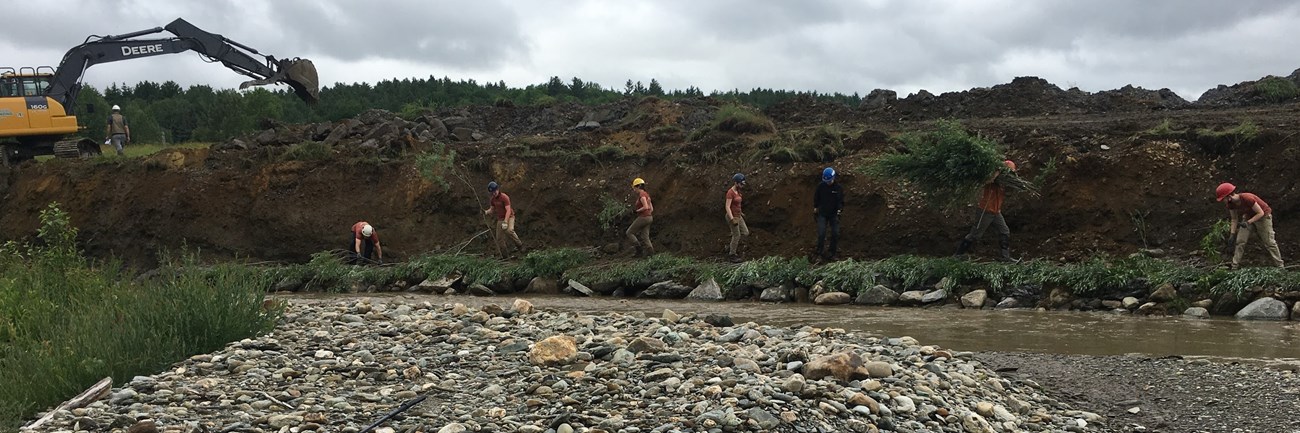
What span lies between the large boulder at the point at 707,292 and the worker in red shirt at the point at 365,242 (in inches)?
288

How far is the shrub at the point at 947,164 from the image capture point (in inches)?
658

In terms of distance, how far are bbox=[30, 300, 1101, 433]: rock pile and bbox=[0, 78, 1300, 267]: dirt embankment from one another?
32.1ft

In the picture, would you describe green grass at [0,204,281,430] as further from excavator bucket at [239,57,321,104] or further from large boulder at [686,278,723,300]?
excavator bucket at [239,57,321,104]

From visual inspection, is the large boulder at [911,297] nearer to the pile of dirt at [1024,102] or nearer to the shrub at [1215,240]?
the shrub at [1215,240]

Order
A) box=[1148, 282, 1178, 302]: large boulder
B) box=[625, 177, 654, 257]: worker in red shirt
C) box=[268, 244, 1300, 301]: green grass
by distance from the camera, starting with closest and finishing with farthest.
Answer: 1. box=[1148, 282, 1178, 302]: large boulder
2. box=[268, 244, 1300, 301]: green grass
3. box=[625, 177, 654, 257]: worker in red shirt

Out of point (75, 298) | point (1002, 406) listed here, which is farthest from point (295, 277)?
point (1002, 406)

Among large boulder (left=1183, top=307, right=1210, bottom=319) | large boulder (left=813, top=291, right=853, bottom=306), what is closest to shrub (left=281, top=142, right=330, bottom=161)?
large boulder (left=813, top=291, right=853, bottom=306)

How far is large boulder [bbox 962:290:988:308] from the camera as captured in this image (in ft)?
51.7

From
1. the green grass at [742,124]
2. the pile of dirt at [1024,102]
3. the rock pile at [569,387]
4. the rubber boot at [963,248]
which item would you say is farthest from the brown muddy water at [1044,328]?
the pile of dirt at [1024,102]

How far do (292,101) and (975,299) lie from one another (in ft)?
187

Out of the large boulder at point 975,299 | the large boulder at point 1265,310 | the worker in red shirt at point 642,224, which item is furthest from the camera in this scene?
the worker in red shirt at point 642,224

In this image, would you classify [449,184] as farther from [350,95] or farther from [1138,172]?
[350,95]

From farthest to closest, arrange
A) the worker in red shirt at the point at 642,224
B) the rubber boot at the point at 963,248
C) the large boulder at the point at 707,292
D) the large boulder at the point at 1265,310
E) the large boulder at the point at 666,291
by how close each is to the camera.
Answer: the worker in red shirt at the point at 642,224 → the large boulder at the point at 666,291 → the large boulder at the point at 707,292 → the rubber boot at the point at 963,248 → the large boulder at the point at 1265,310

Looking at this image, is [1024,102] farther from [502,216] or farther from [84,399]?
[84,399]
